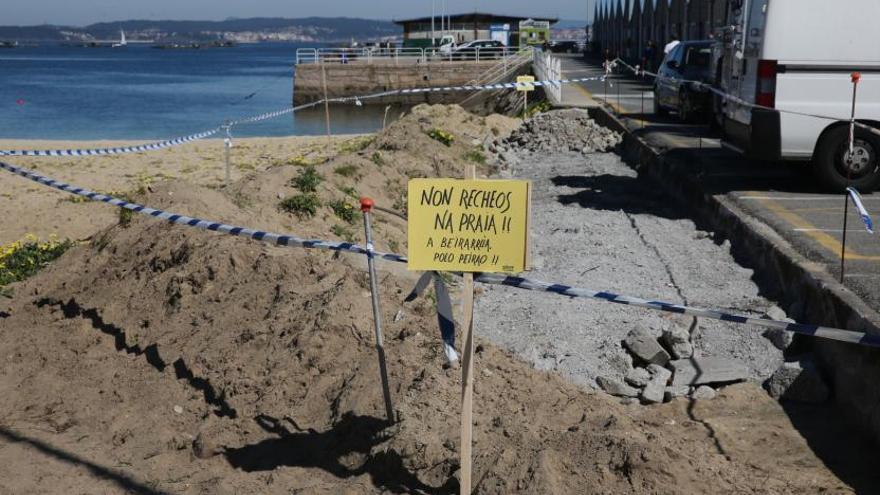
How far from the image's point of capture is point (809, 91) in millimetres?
11539

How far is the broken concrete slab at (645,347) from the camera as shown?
7371mm

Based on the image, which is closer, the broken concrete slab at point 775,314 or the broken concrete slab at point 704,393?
the broken concrete slab at point 704,393

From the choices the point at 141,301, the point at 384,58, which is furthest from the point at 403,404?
the point at 384,58

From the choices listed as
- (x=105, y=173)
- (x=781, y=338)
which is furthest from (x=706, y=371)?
(x=105, y=173)

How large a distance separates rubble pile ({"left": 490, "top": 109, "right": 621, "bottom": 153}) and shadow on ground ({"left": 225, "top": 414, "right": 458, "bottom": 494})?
52.2 feet

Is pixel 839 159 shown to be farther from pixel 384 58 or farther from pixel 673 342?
pixel 384 58

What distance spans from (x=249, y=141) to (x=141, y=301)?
22.6 meters

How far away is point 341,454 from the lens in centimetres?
587

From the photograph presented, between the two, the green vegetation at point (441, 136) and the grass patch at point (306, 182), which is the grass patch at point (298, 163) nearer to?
the green vegetation at point (441, 136)

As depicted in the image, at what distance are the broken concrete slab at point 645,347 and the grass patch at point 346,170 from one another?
→ 7.43 m

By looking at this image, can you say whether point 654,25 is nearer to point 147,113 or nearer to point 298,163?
point 147,113

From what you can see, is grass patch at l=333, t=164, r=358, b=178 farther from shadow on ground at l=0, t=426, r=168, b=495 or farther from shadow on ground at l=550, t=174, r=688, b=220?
shadow on ground at l=0, t=426, r=168, b=495

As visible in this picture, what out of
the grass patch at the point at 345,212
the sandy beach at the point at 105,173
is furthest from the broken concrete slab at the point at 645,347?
the sandy beach at the point at 105,173

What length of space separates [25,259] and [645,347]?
645 centimetres
